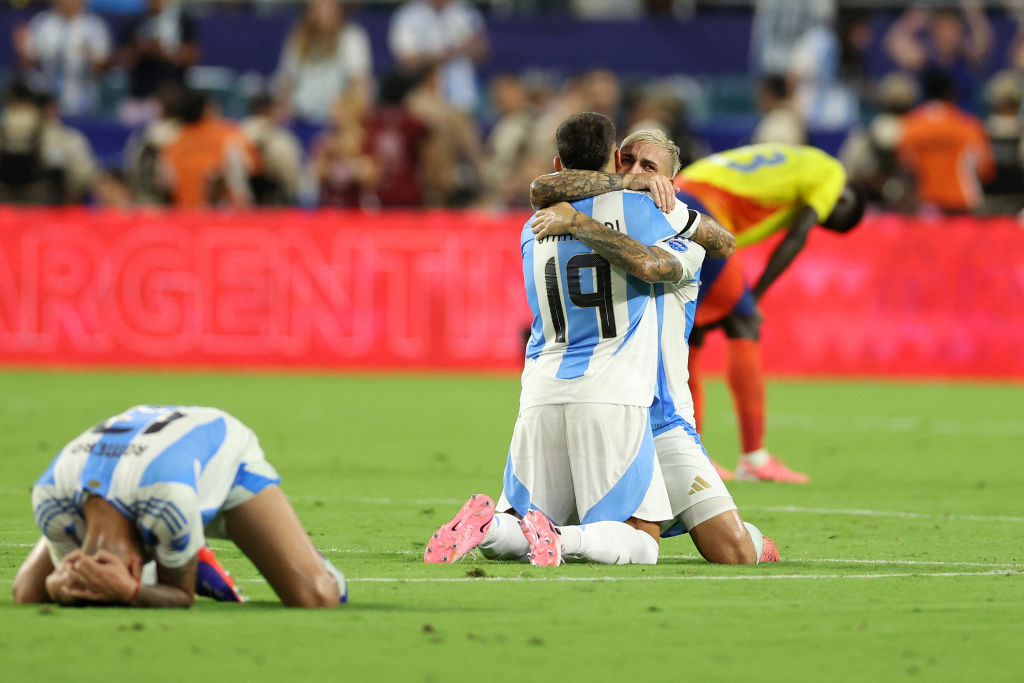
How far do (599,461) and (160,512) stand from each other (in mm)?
2109

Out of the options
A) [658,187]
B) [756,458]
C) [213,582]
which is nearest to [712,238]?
[658,187]

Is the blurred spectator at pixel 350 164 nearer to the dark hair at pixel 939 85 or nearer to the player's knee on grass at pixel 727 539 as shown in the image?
the dark hair at pixel 939 85

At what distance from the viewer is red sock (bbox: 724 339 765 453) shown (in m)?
10.9

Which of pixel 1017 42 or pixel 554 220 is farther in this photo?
pixel 1017 42

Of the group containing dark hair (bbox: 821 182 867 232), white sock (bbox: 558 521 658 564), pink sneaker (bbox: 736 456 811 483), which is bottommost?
pink sneaker (bbox: 736 456 811 483)

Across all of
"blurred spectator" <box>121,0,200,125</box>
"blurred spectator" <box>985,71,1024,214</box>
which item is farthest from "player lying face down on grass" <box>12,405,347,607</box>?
"blurred spectator" <box>121,0,200,125</box>

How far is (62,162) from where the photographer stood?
810 inches

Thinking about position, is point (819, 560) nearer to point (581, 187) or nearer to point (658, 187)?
point (658, 187)

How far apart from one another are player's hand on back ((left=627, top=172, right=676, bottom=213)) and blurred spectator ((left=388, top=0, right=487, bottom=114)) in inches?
593

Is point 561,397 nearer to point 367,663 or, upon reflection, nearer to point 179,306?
point 367,663

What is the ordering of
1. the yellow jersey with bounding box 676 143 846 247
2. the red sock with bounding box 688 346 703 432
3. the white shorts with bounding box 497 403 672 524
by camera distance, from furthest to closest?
the yellow jersey with bounding box 676 143 846 247 < the red sock with bounding box 688 346 703 432 < the white shorts with bounding box 497 403 672 524

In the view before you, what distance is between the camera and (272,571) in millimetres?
5898

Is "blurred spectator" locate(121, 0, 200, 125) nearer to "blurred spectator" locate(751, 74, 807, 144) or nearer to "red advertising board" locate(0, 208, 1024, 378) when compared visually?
"red advertising board" locate(0, 208, 1024, 378)

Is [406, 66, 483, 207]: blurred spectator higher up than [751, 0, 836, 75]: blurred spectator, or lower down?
lower down
